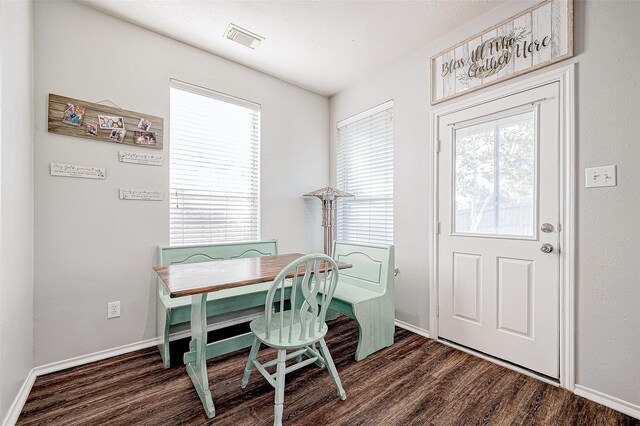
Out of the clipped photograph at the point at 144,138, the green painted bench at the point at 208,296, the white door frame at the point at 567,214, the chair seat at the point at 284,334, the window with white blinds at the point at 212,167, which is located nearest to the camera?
the chair seat at the point at 284,334

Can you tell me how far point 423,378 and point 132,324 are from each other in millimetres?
2307

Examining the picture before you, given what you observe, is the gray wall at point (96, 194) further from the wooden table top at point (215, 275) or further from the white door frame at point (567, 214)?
the white door frame at point (567, 214)

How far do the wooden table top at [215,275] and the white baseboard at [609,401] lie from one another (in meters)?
1.67

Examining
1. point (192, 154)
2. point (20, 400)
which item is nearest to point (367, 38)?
point (192, 154)

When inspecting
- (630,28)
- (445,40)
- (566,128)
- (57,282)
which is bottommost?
(57,282)

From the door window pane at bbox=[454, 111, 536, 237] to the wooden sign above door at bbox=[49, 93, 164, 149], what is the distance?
2.63 meters

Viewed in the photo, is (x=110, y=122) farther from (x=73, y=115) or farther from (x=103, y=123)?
(x=73, y=115)

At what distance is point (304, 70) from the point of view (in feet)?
10.3

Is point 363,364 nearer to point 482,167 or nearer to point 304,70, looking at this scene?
point 482,167

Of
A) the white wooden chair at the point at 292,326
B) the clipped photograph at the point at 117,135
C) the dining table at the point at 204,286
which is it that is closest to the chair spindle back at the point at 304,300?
the white wooden chair at the point at 292,326

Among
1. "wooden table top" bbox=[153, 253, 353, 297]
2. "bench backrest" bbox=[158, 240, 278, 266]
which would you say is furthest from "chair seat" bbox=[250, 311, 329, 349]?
"bench backrest" bbox=[158, 240, 278, 266]

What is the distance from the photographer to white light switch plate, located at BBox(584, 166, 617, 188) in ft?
5.68

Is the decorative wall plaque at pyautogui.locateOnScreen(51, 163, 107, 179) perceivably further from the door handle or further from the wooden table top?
the door handle

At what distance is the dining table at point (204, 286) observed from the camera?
4.95ft
